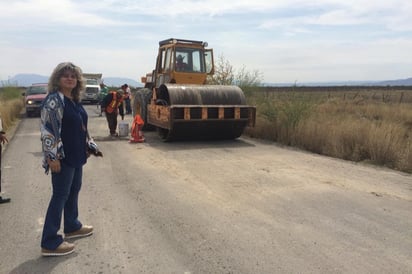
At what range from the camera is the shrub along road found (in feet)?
13.7

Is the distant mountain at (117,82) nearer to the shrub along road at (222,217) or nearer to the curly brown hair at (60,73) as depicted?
the shrub along road at (222,217)

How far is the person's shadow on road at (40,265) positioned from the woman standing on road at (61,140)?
0.06 meters

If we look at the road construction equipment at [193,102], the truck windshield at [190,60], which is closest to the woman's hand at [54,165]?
the road construction equipment at [193,102]

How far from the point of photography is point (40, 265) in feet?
13.6

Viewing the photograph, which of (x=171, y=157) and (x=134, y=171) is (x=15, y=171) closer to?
(x=134, y=171)

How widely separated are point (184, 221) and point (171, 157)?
4.47 m

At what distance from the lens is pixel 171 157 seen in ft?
32.0

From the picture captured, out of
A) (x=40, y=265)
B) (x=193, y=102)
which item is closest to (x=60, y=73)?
(x=40, y=265)

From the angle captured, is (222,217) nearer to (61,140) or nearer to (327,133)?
(61,140)

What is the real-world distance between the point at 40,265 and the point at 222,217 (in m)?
2.21

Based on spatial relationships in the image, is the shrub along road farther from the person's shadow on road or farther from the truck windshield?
the truck windshield

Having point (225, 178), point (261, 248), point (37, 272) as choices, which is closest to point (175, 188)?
point (225, 178)

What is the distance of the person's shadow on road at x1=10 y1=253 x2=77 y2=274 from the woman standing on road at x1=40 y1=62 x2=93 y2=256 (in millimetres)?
58

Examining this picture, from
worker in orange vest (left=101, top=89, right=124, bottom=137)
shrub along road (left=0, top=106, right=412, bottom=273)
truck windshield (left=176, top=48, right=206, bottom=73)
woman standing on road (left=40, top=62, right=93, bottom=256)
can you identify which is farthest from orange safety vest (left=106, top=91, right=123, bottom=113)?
woman standing on road (left=40, top=62, right=93, bottom=256)
